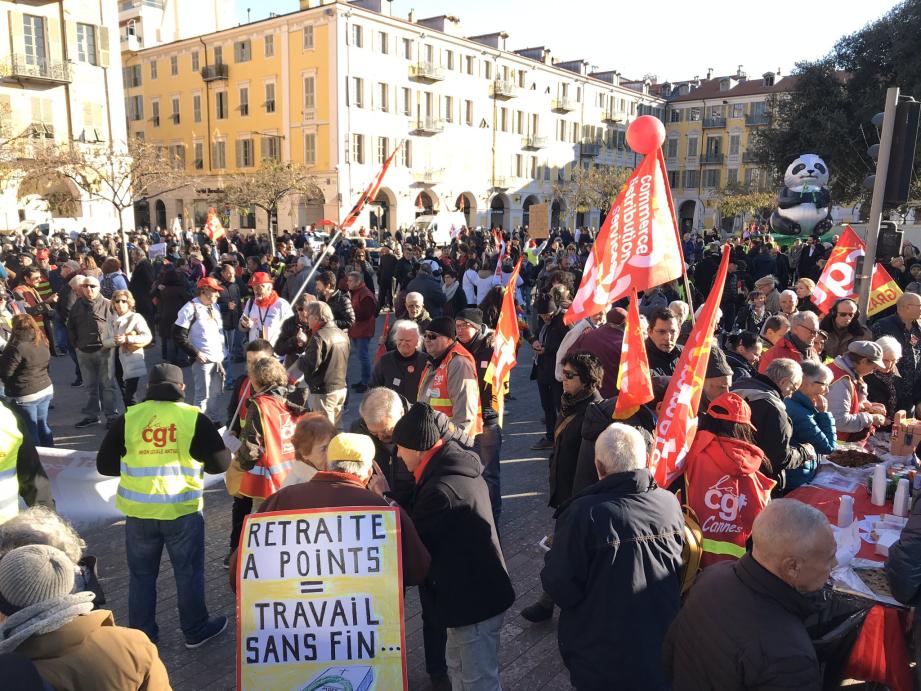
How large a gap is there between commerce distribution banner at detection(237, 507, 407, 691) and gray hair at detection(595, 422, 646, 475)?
2.96 feet

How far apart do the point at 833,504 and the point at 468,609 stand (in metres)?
2.48

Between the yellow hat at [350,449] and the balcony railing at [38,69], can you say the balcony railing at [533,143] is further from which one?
the yellow hat at [350,449]

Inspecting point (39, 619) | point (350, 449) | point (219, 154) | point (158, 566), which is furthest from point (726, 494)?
point (219, 154)

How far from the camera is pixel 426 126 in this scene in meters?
42.5

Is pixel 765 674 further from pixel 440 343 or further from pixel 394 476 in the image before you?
pixel 440 343

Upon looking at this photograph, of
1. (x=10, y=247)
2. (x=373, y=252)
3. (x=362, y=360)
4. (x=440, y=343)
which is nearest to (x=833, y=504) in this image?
(x=440, y=343)

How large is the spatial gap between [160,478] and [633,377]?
9.20ft

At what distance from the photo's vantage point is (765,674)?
2.17 metres

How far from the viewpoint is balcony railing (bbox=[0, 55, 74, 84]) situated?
28781mm

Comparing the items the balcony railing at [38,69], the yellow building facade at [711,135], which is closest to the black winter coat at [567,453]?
the balcony railing at [38,69]

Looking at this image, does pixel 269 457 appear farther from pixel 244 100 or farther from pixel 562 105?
pixel 562 105

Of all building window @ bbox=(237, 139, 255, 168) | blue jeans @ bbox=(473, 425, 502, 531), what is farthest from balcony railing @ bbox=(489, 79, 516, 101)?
blue jeans @ bbox=(473, 425, 502, 531)

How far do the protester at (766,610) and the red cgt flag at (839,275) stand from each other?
7071mm

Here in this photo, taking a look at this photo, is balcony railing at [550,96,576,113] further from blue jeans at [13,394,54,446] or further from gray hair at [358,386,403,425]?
gray hair at [358,386,403,425]
